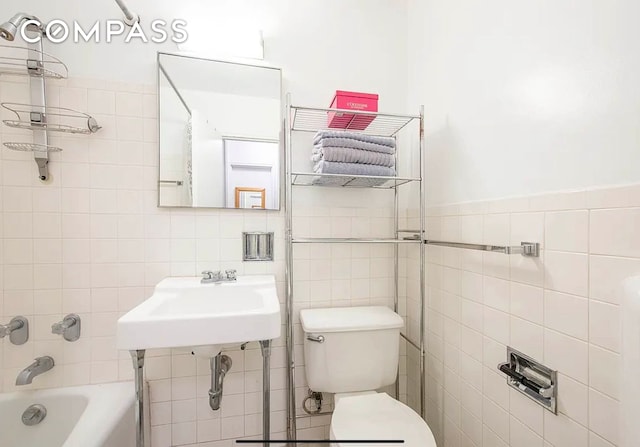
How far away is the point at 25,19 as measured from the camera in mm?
1032

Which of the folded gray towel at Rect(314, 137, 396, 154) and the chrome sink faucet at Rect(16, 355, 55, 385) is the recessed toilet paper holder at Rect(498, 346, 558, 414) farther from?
the chrome sink faucet at Rect(16, 355, 55, 385)

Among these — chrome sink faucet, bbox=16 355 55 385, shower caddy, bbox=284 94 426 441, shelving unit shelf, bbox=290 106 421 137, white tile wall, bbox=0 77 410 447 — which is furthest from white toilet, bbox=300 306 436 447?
chrome sink faucet, bbox=16 355 55 385

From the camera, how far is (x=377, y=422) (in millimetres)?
1054

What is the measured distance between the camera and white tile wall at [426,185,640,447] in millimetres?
656

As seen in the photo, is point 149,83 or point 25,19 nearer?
point 25,19

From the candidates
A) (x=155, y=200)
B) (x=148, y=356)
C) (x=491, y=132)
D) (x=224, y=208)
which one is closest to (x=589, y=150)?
(x=491, y=132)

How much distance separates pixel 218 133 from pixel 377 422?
138 cm

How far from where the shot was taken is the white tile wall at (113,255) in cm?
119

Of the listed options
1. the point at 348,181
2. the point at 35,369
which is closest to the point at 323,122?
the point at 348,181

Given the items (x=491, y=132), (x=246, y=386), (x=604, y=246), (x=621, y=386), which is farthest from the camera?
(x=246, y=386)

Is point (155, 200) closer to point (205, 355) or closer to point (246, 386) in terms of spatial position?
point (205, 355)

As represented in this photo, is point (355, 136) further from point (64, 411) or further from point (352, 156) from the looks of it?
point (64, 411)

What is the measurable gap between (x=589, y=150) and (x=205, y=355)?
1287 millimetres

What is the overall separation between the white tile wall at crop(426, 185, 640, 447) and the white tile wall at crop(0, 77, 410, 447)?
70cm
